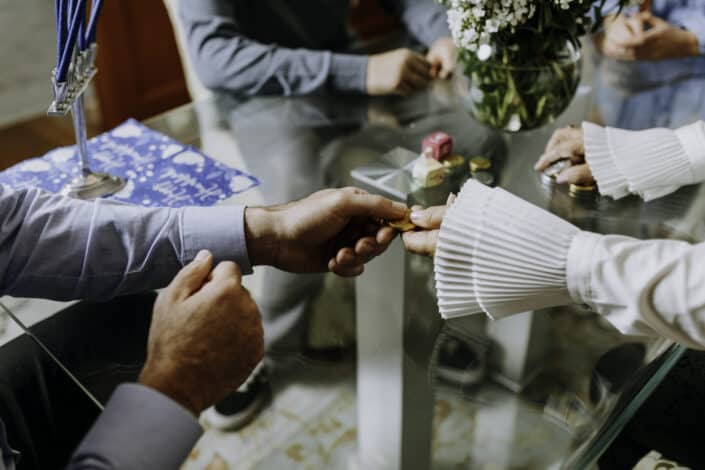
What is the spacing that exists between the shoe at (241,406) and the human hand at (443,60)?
0.96 metres

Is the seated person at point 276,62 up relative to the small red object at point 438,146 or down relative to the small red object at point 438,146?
up

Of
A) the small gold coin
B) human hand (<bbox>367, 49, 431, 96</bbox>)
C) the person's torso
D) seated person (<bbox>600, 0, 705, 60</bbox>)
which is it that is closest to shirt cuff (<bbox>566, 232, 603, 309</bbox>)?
the small gold coin

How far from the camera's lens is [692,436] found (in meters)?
1.15

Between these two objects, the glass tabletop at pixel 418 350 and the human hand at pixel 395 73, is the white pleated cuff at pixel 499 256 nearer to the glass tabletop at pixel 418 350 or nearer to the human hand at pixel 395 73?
the glass tabletop at pixel 418 350

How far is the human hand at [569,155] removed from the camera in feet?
3.92

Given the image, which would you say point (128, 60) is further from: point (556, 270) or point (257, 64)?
point (556, 270)

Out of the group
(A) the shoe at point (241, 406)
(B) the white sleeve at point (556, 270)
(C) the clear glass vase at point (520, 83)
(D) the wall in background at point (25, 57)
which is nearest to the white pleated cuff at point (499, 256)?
(B) the white sleeve at point (556, 270)

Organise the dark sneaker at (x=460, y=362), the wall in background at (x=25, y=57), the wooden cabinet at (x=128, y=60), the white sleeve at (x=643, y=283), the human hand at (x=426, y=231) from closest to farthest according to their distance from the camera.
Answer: the white sleeve at (x=643, y=283) < the dark sneaker at (x=460, y=362) < the human hand at (x=426, y=231) < the wooden cabinet at (x=128, y=60) < the wall in background at (x=25, y=57)

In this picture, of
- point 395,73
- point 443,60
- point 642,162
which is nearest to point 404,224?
point 642,162

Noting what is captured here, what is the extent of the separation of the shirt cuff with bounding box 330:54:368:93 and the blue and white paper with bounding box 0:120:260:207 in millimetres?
379

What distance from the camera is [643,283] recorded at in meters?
0.82

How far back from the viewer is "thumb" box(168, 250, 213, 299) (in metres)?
0.85

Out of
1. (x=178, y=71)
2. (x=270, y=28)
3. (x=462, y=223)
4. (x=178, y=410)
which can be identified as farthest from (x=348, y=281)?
(x=178, y=71)

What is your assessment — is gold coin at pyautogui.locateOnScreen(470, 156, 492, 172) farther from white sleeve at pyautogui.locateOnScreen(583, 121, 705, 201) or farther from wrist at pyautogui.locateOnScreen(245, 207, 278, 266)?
wrist at pyautogui.locateOnScreen(245, 207, 278, 266)
